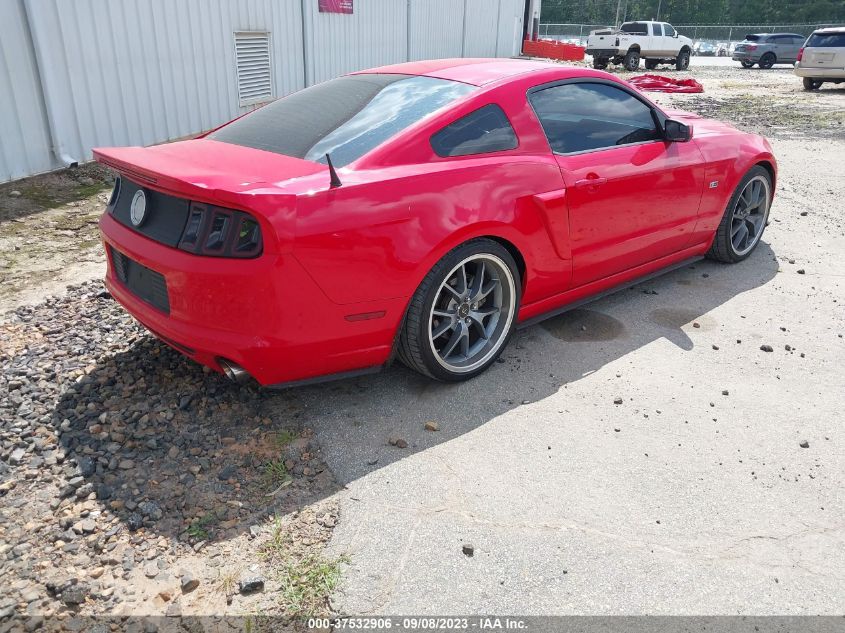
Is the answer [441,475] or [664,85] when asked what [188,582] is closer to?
[441,475]

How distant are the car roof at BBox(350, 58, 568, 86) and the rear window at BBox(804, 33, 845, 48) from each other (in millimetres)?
19812

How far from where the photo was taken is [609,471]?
9.57ft

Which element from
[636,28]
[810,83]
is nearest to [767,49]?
[636,28]

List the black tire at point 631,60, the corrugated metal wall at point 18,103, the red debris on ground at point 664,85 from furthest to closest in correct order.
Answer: the black tire at point 631,60 → the red debris on ground at point 664,85 → the corrugated metal wall at point 18,103

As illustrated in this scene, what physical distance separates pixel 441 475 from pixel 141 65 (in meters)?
6.64

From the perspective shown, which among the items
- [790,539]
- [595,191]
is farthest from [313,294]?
[790,539]

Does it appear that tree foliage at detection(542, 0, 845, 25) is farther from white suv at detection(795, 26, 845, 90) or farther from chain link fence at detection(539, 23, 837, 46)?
white suv at detection(795, 26, 845, 90)

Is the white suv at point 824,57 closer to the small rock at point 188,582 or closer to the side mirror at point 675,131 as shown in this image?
the side mirror at point 675,131

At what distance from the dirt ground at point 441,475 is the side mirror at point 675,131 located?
3.67 ft

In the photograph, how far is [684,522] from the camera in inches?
103

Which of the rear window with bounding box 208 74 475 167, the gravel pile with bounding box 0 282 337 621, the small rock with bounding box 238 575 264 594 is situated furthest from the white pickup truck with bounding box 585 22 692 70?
the small rock with bounding box 238 575 264 594

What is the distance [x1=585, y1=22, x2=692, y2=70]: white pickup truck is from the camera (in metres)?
26.3

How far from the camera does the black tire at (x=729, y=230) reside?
16.5ft

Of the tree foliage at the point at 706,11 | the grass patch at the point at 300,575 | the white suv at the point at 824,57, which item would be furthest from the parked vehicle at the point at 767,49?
the grass patch at the point at 300,575
